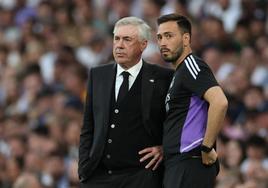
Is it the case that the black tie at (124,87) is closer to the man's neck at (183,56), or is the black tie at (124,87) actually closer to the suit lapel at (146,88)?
the suit lapel at (146,88)

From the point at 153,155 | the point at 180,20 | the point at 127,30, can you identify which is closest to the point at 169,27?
the point at 180,20

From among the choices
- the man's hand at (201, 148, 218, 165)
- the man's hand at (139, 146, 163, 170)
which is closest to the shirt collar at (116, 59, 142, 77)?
the man's hand at (139, 146, 163, 170)

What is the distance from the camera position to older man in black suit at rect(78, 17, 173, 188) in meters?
7.11

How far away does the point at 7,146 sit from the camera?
1302 cm

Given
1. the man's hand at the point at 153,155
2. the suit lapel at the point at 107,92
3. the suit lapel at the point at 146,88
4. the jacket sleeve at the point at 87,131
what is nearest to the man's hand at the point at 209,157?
the man's hand at the point at 153,155

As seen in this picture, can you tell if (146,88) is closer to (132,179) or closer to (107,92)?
(107,92)

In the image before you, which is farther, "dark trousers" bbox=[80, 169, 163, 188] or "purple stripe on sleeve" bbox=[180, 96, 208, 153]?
"dark trousers" bbox=[80, 169, 163, 188]

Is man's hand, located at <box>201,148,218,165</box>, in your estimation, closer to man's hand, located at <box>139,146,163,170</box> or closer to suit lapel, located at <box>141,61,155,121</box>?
man's hand, located at <box>139,146,163,170</box>

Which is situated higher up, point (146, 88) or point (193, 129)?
point (146, 88)

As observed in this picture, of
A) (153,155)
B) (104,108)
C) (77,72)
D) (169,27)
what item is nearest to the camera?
(169,27)

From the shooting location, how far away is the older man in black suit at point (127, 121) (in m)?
7.11

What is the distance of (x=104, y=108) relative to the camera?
7.20 m

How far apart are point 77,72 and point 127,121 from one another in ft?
20.2

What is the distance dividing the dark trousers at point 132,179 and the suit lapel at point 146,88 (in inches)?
15.9
